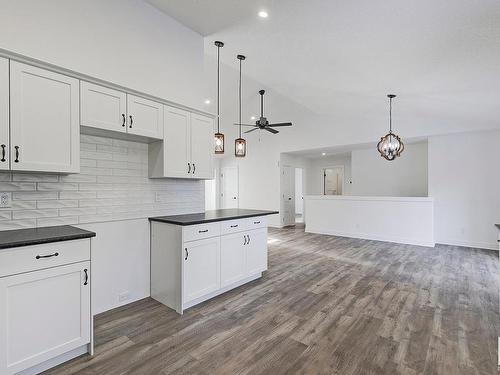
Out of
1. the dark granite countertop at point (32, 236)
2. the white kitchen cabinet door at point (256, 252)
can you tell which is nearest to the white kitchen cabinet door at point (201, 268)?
the white kitchen cabinet door at point (256, 252)

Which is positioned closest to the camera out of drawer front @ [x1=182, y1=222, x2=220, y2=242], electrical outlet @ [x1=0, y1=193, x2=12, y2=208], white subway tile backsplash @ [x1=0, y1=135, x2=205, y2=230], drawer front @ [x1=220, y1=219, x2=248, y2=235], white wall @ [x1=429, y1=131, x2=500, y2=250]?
electrical outlet @ [x1=0, y1=193, x2=12, y2=208]

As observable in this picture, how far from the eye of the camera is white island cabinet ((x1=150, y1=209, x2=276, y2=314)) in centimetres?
264

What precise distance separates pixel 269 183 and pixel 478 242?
5.39m

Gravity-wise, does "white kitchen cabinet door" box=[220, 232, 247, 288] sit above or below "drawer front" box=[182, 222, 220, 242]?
below

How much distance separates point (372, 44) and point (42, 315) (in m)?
4.04

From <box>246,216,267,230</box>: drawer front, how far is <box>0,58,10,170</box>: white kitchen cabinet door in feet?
7.84

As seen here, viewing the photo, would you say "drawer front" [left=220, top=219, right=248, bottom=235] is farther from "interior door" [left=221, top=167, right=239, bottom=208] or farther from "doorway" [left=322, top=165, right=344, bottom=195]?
"doorway" [left=322, top=165, right=344, bottom=195]

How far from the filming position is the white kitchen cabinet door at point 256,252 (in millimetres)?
3401

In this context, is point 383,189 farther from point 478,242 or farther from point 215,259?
point 215,259

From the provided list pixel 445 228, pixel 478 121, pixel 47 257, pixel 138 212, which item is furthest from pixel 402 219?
pixel 47 257

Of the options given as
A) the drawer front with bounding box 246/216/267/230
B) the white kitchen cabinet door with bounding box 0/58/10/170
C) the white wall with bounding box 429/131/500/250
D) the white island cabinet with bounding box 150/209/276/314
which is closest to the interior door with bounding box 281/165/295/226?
the white wall with bounding box 429/131/500/250

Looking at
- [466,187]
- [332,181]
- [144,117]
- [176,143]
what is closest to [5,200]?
[144,117]

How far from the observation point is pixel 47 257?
1.76 metres

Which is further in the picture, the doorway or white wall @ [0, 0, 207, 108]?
the doorway
